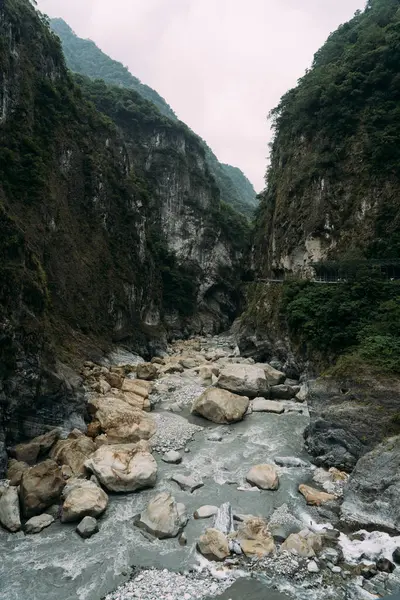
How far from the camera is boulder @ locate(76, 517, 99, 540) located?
8.95 meters

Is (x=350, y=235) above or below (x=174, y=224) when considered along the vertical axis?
below

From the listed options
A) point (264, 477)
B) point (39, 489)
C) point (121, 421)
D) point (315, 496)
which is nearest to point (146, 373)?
point (121, 421)

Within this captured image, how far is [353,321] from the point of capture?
16922 millimetres

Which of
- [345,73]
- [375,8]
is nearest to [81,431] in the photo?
[345,73]

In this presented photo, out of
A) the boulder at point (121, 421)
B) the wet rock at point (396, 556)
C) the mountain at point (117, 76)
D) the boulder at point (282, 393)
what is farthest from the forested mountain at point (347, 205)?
the mountain at point (117, 76)

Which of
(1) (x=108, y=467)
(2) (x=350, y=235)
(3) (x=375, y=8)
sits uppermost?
(3) (x=375, y=8)

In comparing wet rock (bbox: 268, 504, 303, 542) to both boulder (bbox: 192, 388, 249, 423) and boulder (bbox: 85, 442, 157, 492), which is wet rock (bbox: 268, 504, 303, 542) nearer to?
boulder (bbox: 85, 442, 157, 492)

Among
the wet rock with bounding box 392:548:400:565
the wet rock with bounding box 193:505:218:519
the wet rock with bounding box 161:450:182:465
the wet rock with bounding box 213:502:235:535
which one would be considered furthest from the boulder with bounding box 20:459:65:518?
the wet rock with bounding box 392:548:400:565

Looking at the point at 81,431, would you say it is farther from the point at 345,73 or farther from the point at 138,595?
the point at 345,73

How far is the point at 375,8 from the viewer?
33938mm

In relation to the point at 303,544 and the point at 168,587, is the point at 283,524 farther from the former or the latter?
the point at 168,587

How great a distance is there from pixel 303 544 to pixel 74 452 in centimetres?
769

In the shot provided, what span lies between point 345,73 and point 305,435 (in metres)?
26.7

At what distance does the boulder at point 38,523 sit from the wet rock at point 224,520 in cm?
435
